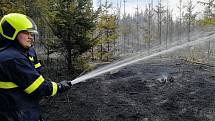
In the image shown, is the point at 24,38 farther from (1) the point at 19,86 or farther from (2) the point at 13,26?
(1) the point at 19,86

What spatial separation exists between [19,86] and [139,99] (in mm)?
8947

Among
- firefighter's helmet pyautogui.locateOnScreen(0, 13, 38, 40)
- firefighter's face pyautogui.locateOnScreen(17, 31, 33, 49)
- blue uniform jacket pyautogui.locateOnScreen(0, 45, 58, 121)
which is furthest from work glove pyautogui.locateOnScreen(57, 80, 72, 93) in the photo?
firefighter's helmet pyautogui.locateOnScreen(0, 13, 38, 40)

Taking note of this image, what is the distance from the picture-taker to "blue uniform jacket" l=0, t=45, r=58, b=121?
3.06 metres

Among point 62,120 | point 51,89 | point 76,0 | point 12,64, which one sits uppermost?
Result: point 76,0

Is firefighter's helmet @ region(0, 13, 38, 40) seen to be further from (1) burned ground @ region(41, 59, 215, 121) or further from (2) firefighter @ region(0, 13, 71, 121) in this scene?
(1) burned ground @ region(41, 59, 215, 121)

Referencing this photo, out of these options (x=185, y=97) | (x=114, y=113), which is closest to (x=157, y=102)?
(x=185, y=97)

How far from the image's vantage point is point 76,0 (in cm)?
1445

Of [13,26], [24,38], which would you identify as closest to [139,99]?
[24,38]

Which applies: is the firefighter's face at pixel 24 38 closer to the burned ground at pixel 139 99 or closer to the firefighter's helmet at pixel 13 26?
the firefighter's helmet at pixel 13 26

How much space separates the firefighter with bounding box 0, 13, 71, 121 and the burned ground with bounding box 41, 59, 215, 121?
21.6ft

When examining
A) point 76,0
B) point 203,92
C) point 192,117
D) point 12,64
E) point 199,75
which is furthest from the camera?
point 199,75

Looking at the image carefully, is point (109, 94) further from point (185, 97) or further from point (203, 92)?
point (203, 92)

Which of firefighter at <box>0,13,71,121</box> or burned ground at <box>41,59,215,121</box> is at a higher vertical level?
firefighter at <box>0,13,71,121</box>

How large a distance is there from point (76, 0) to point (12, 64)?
38.7ft
